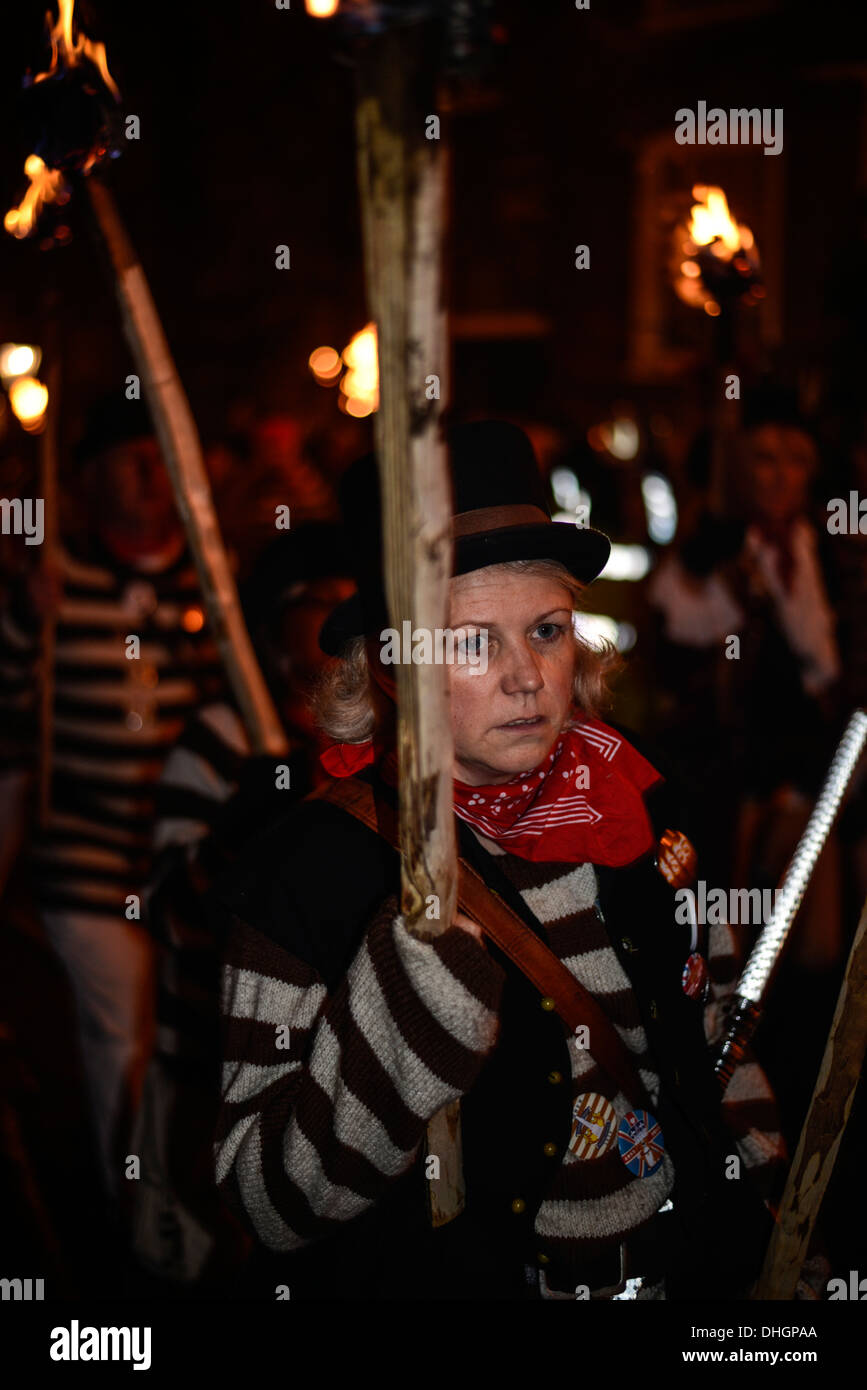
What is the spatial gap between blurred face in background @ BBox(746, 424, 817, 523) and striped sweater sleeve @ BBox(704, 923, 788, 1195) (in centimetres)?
375

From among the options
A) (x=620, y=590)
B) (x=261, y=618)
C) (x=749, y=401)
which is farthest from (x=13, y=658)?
(x=620, y=590)

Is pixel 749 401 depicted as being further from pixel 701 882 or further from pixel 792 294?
pixel 792 294

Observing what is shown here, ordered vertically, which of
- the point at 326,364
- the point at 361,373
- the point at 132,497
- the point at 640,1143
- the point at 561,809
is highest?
the point at 326,364

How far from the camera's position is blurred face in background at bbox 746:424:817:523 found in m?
5.57

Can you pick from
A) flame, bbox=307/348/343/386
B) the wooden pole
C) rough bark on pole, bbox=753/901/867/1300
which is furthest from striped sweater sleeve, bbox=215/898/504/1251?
flame, bbox=307/348/343/386

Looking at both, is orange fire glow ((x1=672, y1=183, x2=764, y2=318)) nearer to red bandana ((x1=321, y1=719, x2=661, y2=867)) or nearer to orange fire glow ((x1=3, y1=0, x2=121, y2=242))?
orange fire glow ((x1=3, y1=0, x2=121, y2=242))

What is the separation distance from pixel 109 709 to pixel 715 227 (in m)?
2.74

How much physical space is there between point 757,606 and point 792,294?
13.4 meters

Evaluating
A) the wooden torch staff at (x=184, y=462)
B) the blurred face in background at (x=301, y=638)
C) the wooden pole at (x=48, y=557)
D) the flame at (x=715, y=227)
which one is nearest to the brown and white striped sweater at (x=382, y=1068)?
the wooden torch staff at (x=184, y=462)

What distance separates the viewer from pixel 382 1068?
4.87ft

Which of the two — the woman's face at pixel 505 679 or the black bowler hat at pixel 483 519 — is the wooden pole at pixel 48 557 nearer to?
the black bowler hat at pixel 483 519

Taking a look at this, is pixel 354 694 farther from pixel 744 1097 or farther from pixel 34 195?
pixel 34 195

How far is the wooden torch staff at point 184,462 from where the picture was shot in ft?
8.03

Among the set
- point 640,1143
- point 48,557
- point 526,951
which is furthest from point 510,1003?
point 48,557
